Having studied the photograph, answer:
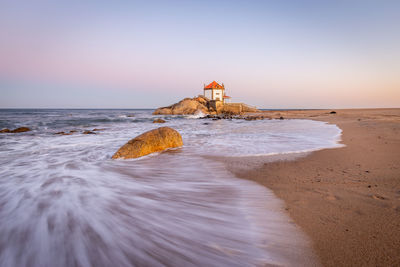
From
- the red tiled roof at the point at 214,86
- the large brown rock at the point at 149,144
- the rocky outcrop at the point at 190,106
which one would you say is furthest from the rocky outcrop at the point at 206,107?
the large brown rock at the point at 149,144

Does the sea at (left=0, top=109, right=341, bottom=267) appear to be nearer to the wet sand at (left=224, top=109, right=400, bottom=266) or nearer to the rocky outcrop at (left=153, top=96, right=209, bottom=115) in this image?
the wet sand at (left=224, top=109, right=400, bottom=266)

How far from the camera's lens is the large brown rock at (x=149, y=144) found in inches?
238

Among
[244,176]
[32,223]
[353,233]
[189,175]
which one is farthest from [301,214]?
[32,223]

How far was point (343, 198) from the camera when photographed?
8.84ft

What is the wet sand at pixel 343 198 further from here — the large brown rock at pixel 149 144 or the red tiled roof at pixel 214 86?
the red tiled roof at pixel 214 86

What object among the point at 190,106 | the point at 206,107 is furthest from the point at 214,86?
the point at 190,106

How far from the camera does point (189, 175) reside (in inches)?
170

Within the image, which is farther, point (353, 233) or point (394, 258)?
point (353, 233)

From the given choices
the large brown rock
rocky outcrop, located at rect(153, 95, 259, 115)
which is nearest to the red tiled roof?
rocky outcrop, located at rect(153, 95, 259, 115)

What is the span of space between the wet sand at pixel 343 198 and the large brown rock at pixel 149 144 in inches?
102

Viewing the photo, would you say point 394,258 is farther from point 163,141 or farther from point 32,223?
point 163,141

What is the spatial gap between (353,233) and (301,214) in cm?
51

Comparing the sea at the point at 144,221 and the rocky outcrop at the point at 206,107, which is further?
the rocky outcrop at the point at 206,107

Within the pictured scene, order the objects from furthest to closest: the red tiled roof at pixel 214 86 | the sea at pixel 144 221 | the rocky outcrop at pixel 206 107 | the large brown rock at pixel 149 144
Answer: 1. the red tiled roof at pixel 214 86
2. the rocky outcrop at pixel 206 107
3. the large brown rock at pixel 149 144
4. the sea at pixel 144 221
